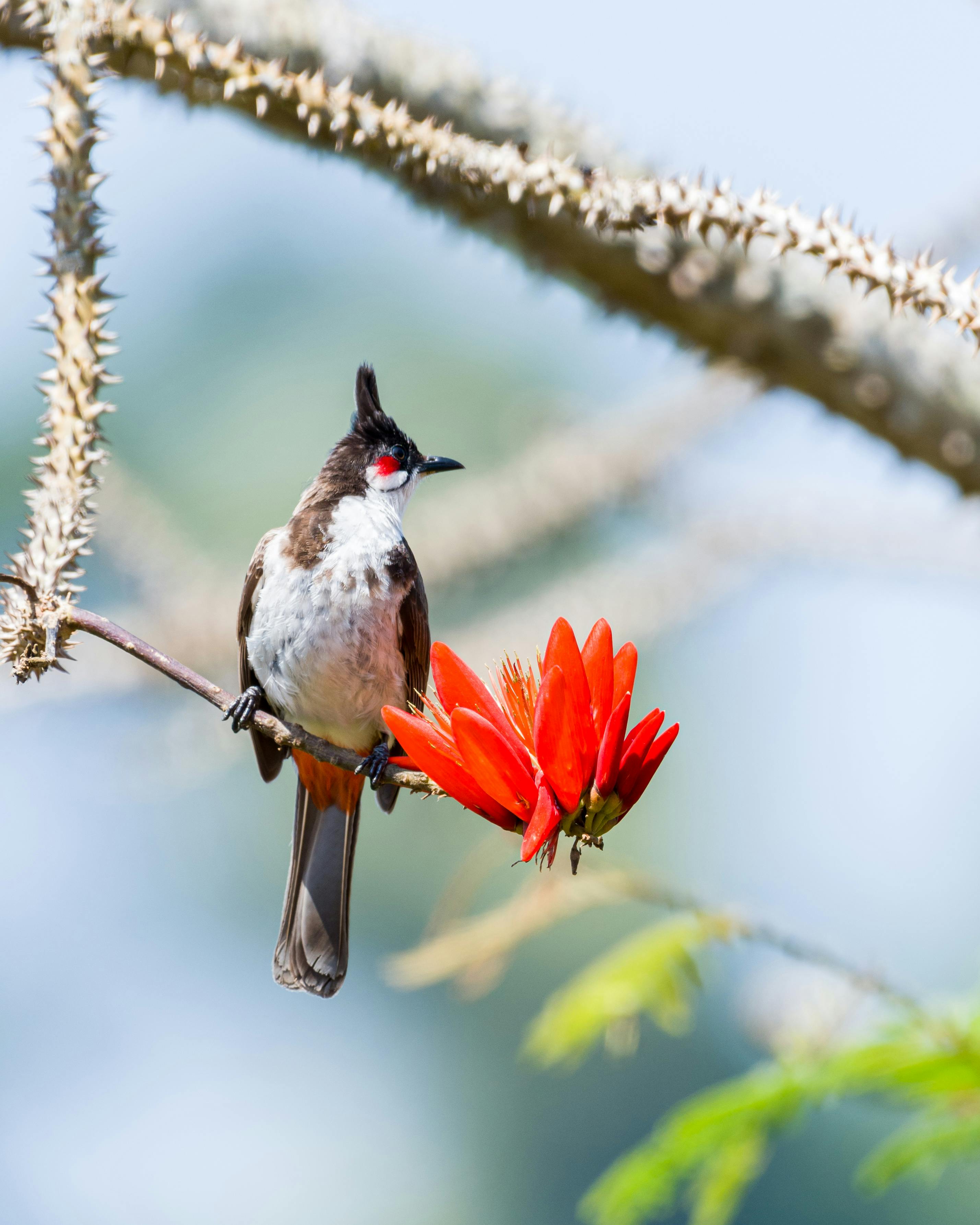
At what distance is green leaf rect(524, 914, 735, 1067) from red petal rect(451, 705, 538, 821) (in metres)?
1.68

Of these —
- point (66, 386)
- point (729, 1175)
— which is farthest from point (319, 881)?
point (729, 1175)

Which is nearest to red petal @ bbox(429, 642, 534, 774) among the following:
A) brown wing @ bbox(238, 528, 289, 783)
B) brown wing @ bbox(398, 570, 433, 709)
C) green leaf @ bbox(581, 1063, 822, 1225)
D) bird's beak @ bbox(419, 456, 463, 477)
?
brown wing @ bbox(238, 528, 289, 783)

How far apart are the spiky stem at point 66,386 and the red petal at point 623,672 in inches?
24.7

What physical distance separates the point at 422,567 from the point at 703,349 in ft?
4.08

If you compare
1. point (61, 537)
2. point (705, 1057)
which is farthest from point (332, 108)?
point (705, 1057)

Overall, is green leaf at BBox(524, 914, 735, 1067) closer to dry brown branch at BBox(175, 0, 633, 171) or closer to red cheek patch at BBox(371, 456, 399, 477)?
red cheek patch at BBox(371, 456, 399, 477)

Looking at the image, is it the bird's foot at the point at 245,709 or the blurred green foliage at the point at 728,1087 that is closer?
the bird's foot at the point at 245,709

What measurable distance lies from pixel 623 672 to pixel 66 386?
0.88m

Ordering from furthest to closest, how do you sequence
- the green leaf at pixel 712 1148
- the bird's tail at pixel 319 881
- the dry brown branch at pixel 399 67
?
the green leaf at pixel 712 1148 < the dry brown branch at pixel 399 67 < the bird's tail at pixel 319 881

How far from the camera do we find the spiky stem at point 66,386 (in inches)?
51.2

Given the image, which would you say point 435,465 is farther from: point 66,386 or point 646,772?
point 646,772

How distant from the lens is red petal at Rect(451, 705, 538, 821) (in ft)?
3.39

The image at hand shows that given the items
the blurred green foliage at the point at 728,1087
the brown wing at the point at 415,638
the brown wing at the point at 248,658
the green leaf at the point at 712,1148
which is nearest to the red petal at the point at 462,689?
the brown wing at the point at 248,658

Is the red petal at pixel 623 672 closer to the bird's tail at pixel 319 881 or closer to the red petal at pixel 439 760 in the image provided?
the red petal at pixel 439 760
